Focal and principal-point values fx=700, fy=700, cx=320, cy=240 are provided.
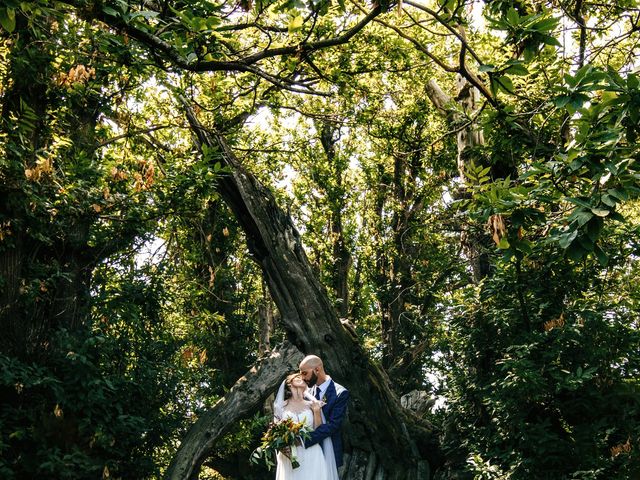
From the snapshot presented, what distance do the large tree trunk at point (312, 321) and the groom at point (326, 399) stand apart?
2.64 metres

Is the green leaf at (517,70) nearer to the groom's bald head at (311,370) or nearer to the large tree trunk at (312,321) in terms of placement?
the groom's bald head at (311,370)

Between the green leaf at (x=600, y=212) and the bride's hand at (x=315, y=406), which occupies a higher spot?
→ the bride's hand at (x=315, y=406)

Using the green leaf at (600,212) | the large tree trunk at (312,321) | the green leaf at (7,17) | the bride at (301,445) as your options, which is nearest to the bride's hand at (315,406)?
the bride at (301,445)

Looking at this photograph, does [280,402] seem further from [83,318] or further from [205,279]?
[205,279]

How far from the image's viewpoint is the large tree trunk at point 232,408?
1084cm

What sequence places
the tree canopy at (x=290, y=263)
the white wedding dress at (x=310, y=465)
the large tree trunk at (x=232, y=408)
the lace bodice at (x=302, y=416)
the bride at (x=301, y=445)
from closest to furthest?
the tree canopy at (x=290, y=263), the lace bodice at (x=302, y=416), the bride at (x=301, y=445), the white wedding dress at (x=310, y=465), the large tree trunk at (x=232, y=408)

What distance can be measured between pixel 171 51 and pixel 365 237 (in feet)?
50.6

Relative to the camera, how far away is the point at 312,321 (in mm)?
10977

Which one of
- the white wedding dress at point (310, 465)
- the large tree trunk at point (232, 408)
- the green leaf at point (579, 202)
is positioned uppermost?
the large tree trunk at point (232, 408)

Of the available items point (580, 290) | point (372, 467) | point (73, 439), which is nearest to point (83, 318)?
point (73, 439)

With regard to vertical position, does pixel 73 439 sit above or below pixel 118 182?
below

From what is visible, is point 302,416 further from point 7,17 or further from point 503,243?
point 7,17

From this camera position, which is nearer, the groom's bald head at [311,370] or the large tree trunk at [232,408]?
the groom's bald head at [311,370]

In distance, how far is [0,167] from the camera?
8172 mm
